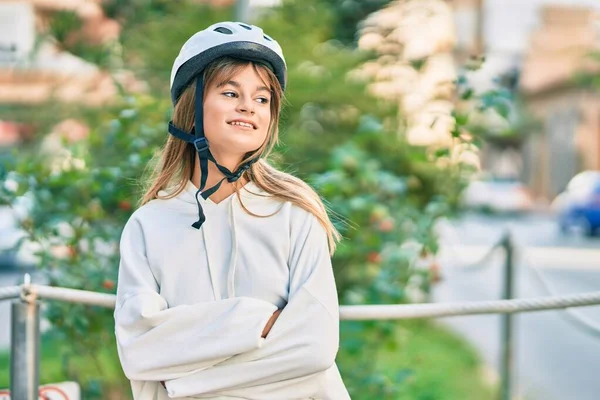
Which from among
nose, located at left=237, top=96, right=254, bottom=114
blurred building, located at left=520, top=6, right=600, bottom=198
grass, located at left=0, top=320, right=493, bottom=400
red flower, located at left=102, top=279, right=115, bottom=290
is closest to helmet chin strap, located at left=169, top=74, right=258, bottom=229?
nose, located at left=237, top=96, right=254, bottom=114

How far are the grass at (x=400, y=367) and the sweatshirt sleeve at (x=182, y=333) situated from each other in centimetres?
175

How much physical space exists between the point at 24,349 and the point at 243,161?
995 mm

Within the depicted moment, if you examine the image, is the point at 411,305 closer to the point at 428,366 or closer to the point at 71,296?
the point at 71,296

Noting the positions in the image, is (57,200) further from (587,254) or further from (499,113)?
(587,254)

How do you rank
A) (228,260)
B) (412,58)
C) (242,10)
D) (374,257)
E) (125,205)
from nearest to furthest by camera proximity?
1. (228,260)
2. (125,205)
3. (374,257)
4. (242,10)
5. (412,58)

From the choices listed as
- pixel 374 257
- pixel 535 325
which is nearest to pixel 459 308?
pixel 374 257

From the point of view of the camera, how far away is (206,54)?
2.14 metres

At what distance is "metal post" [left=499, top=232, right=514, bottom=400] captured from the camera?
4719mm

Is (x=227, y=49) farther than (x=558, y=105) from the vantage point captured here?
No

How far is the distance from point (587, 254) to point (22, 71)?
1298cm

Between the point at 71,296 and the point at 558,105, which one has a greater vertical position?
the point at 558,105

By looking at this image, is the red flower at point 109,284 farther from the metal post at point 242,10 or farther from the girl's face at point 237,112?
the metal post at point 242,10

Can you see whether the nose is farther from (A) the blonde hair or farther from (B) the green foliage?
(B) the green foliage

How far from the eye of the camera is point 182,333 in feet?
6.57
